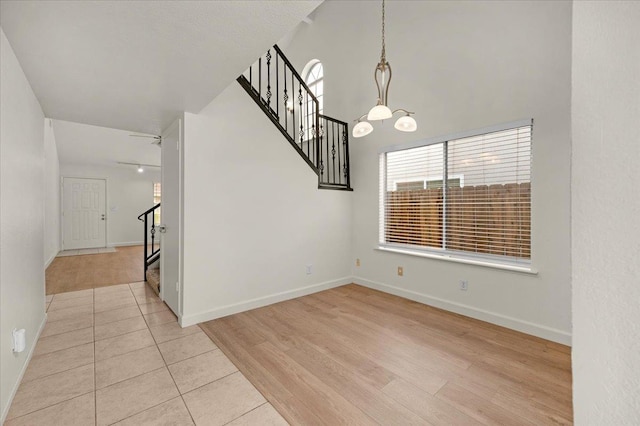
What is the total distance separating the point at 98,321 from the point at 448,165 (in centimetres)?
426

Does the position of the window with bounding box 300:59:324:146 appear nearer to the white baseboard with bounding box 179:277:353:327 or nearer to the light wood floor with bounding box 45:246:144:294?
the white baseboard with bounding box 179:277:353:327

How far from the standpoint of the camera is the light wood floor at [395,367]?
5.56 ft

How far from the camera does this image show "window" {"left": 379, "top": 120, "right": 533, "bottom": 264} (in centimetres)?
280

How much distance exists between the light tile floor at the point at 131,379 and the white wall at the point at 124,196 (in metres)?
6.69

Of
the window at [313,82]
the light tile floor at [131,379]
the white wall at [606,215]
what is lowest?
the light tile floor at [131,379]

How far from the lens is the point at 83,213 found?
321 inches

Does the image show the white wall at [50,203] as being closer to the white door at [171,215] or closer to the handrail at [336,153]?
the white door at [171,215]

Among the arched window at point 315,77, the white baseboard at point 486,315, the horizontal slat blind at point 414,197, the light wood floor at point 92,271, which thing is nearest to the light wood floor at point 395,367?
the white baseboard at point 486,315

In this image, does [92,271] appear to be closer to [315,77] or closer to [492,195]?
[315,77]

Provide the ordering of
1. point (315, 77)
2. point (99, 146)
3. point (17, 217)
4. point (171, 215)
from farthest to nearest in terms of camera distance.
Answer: point (99, 146) < point (315, 77) < point (171, 215) < point (17, 217)

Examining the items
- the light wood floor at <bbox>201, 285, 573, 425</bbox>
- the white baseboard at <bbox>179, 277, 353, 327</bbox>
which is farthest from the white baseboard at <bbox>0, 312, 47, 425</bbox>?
the light wood floor at <bbox>201, 285, 573, 425</bbox>

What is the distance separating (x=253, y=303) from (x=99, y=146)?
557 cm

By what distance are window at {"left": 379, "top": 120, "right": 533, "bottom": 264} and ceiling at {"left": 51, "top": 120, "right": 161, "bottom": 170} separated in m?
5.02

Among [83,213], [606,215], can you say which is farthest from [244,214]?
[83,213]
